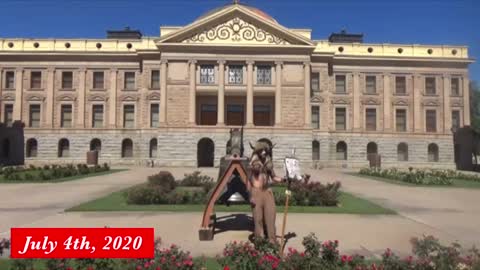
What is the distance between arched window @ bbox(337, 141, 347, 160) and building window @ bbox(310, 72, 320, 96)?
7.52m

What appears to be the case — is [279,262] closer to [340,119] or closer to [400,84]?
[340,119]

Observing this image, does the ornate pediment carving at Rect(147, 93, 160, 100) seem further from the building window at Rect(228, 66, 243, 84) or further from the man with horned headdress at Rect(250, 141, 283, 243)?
the man with horned headdress at Rect(250, 141, 283, 243)

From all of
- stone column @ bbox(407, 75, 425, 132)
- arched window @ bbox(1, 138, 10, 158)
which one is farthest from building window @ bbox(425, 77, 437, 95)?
arched window @ bbox(1, 138, 10, 158)

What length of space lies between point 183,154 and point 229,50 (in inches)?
527

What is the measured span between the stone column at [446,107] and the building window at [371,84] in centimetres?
915

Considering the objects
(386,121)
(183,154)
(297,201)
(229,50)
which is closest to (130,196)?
(297,201)

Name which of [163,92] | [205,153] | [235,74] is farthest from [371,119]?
[163,92]

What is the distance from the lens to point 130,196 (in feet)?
46.8

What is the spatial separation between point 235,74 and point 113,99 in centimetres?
1663

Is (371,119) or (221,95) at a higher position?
(221,95)

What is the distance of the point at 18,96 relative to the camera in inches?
2005

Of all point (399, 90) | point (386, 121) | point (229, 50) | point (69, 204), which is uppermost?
point (229, 50)

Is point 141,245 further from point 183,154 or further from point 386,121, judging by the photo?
point 386,121

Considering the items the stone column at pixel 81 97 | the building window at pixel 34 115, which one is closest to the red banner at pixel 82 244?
the stone column at pixel 81 97
